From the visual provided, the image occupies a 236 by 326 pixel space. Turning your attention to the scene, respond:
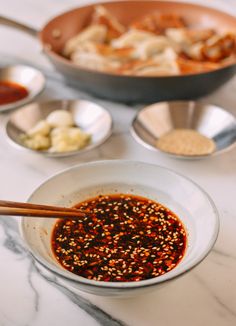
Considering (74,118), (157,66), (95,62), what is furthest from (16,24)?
(157,66)

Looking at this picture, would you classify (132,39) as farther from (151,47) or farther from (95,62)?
(95,62)

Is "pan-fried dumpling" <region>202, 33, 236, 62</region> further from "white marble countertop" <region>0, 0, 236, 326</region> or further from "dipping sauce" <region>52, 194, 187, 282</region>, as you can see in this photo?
"dipping sauce" <region>52, 194, 187, 282</region>

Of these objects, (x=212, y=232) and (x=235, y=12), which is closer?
(x=212, y=232)

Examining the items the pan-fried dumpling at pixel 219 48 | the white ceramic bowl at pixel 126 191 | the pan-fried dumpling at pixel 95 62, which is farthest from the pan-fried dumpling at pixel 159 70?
the white ceramic bowl at pixel 126 191

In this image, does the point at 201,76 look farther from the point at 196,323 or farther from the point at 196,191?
the point at 196,323

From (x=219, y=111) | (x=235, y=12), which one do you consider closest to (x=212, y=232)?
(x=219, y=111)
